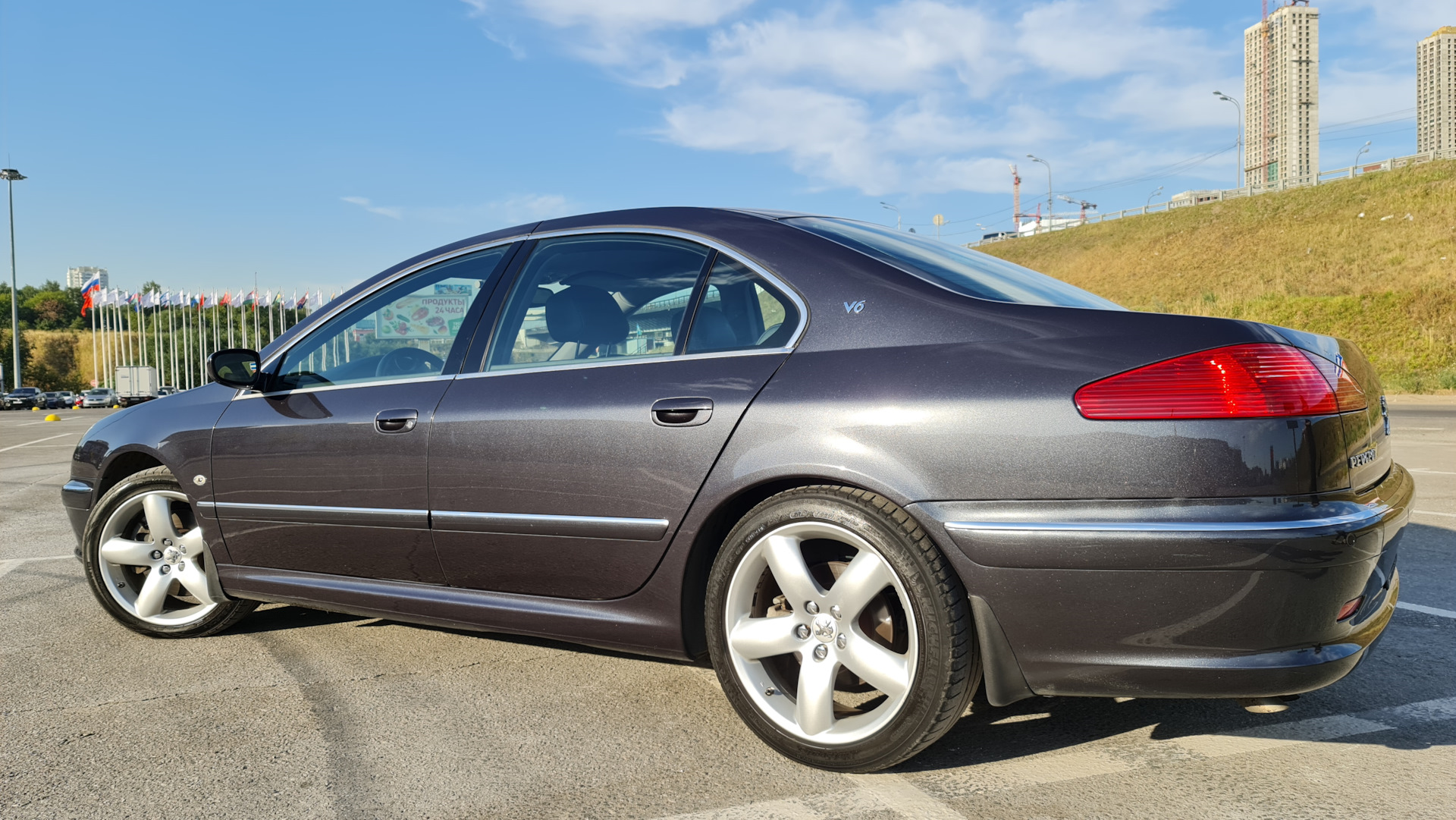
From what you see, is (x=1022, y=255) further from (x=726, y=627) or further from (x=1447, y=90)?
(x=1447, y=90)

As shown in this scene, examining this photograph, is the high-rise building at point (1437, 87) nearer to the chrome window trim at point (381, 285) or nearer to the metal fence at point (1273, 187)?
the metal fence at point (1273, 187)

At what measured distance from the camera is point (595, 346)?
121 inches

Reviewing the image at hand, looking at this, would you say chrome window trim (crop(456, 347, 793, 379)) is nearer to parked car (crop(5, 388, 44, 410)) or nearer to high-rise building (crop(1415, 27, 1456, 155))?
parked car (crop(5, 388, 44, 410))

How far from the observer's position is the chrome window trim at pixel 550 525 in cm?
276

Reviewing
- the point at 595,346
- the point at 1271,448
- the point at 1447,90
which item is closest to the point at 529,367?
the point at 595,346

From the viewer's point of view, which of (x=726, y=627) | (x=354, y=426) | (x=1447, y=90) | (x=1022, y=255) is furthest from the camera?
(x=1447, y=90)

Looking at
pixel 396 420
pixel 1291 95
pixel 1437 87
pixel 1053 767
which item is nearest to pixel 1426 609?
pixel 1053 767

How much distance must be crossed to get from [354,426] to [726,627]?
1.49 m

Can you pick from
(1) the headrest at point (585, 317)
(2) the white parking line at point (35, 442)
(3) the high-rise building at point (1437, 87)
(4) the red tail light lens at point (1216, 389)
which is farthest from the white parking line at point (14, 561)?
(3) the high-rise building at point (1437, 87)

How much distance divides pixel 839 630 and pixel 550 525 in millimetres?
896

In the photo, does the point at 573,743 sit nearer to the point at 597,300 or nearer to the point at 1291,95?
the point at 597,300

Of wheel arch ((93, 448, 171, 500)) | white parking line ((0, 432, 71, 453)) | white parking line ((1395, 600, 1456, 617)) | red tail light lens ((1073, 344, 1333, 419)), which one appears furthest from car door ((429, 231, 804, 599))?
white parking line ((0, 432, 71, 453))

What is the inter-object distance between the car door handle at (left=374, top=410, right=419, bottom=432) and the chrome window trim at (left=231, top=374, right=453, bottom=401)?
12cm

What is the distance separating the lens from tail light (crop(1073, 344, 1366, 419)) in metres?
2.15
